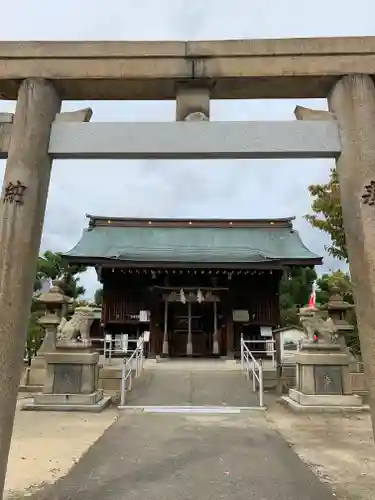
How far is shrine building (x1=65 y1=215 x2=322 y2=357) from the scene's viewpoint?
58.2 ft

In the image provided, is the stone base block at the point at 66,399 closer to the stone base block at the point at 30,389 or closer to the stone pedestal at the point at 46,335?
the stone base block at the point at 30,389

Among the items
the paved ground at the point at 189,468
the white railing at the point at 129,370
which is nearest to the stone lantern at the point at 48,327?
the white railing at the point at 129,370

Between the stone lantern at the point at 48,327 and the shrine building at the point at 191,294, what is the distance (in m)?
A: 5.53

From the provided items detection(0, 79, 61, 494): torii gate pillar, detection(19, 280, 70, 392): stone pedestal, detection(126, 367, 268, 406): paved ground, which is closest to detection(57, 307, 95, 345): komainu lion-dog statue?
detection(19, 280, 70, 392): stone pedestal

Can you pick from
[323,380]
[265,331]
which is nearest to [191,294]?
[265,331]

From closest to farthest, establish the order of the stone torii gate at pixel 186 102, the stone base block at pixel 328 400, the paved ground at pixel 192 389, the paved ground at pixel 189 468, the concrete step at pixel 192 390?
the stone torii gate at pixel 186 102 → the paved ground at pixel 189 468 → the stone base block at pixel 328 400 → the concrete step at pixel 192 390 → the paved ground at pixel 192 389

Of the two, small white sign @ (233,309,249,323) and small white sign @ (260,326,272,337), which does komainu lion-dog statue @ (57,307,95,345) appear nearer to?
small white sign @ (233,309,249,323)

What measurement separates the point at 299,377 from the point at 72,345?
5.34 meters

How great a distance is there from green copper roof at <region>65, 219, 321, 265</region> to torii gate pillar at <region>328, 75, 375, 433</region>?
1403 centimetres

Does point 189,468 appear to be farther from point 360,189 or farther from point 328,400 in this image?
point 328,400

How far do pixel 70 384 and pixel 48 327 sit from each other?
3.28 metres

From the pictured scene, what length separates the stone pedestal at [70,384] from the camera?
28.8 ft

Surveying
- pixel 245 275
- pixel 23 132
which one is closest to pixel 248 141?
pixel 23 132

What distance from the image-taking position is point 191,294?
17.9 meters
